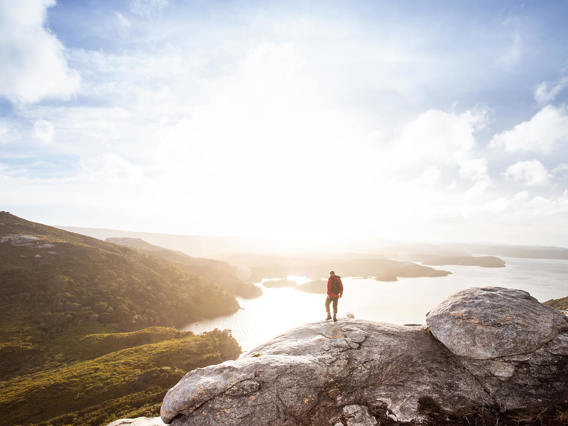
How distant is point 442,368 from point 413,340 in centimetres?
234

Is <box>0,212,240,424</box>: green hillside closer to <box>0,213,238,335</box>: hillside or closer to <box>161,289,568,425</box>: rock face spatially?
<box>0,213,238,335</box>: hillside

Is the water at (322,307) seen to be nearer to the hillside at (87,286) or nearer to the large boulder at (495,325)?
the hillside at (87,286)

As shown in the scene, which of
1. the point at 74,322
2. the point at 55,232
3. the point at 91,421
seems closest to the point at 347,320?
the point at 91,421

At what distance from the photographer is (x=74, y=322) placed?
78.7m

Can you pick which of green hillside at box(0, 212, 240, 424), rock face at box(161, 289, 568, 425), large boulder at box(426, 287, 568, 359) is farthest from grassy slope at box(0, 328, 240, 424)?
large boulder at box(426, 287, 568, 359)

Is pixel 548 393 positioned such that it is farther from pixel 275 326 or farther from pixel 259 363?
pixel 275 326

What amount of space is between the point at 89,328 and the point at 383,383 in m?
99.4

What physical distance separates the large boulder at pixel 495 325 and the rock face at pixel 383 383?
8cm

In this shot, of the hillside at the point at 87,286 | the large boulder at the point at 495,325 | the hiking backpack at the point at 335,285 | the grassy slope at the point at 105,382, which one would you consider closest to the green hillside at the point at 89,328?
the grassy slope at the point at 105,382

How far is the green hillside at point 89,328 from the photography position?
143 ft

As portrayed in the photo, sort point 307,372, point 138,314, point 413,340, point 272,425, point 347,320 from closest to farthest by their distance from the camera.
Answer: point 272,425, point 307,372, point 413,340, point 347,320, point 138,314

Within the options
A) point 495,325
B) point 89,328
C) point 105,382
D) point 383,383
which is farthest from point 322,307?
point 383,383

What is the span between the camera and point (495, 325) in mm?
13820

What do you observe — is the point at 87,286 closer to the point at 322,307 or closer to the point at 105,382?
the point at 105,382
